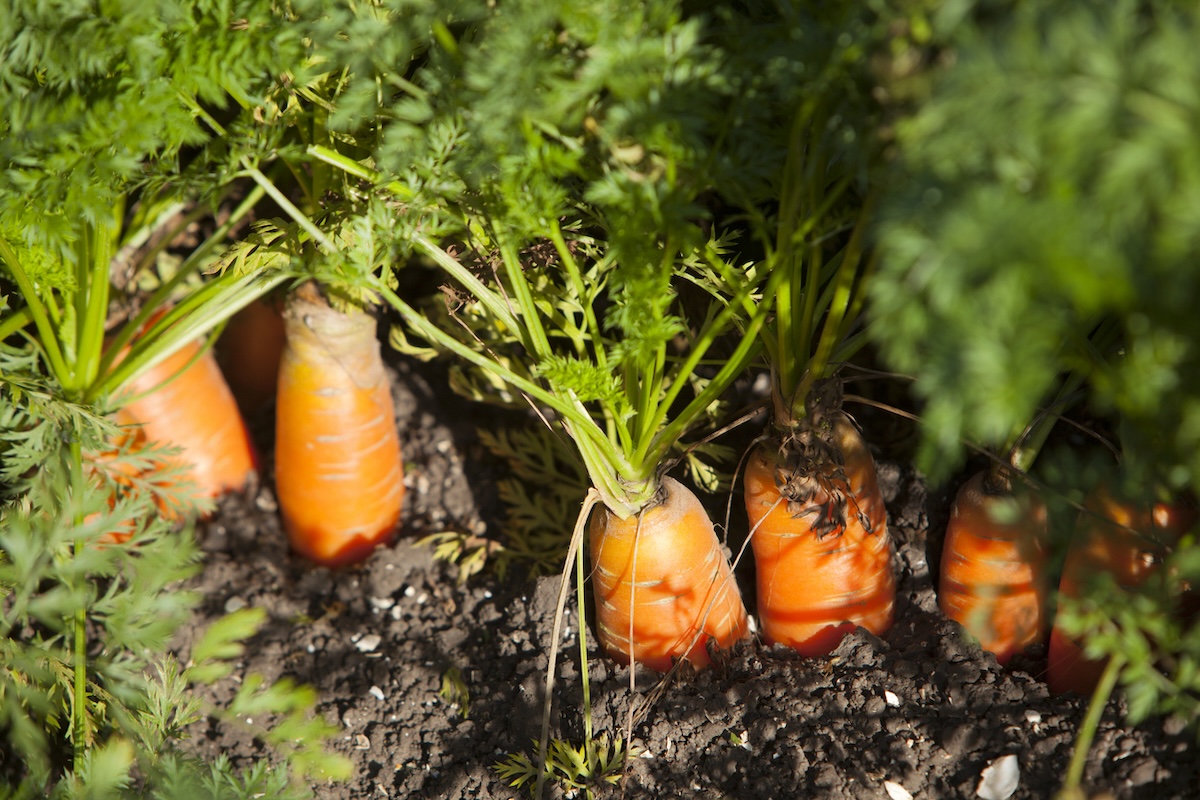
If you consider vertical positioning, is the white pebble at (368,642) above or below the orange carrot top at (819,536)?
below

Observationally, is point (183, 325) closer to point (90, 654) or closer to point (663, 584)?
point (90, 654)

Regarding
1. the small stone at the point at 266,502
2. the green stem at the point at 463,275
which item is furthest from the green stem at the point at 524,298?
the small stone at the point at 266,502

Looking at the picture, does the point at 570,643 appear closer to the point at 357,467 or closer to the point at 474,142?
the point at 357,467

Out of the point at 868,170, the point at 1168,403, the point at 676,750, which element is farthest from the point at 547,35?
the point at 676,750

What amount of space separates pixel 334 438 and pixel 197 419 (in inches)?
12.1

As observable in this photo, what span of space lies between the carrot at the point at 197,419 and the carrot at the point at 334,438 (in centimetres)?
13

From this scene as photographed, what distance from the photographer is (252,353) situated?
186 cm

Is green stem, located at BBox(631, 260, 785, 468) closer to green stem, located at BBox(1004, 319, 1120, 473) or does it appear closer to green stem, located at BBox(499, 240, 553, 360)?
green stem, located at BBox(499, 240, 553, 360)

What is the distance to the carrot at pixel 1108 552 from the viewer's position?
3.34 ft

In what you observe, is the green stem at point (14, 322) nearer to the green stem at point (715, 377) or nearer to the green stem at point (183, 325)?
the green stem at point (183, 325)

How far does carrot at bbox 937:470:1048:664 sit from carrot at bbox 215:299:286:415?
1365 mm

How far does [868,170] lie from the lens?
0.75m

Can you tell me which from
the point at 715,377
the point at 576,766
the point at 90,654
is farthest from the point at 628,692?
the point at 90,654

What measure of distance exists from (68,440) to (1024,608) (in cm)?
139
